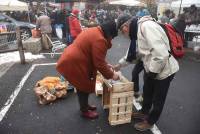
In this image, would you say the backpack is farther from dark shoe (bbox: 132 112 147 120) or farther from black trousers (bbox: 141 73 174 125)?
dark shoe (bbox: 132 112 147 120)

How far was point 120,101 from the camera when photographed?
13.8 ft

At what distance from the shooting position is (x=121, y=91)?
A: 4.12m

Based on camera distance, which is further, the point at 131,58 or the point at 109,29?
the point at 131,58

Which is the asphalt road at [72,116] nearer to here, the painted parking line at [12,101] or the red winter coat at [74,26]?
the painted parking line at [12,101]

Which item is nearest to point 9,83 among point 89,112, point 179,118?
point 89,112

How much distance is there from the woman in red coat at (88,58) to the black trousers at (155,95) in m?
0.58

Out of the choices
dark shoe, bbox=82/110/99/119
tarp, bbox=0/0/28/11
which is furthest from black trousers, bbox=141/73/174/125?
tarp, bbox=0/0/28/11

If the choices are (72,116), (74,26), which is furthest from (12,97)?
(74,26)

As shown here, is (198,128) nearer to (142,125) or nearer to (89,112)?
(142,125)

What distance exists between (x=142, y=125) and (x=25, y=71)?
15.7 ft

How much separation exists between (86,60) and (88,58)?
46 millimetres

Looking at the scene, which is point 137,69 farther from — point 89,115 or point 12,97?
point 12,97

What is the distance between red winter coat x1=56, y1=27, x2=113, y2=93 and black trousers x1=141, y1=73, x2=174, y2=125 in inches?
27.7

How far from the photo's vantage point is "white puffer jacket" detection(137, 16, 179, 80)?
3305mm
